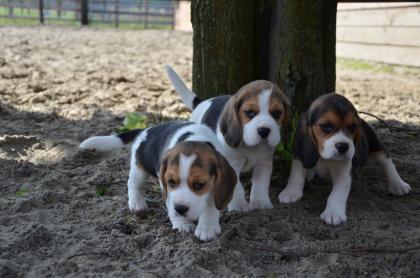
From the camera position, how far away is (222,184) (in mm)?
3734

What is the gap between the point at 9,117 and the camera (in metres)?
7.30

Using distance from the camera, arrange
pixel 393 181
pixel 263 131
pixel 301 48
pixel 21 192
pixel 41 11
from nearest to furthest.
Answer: pixel 263 131
pixel 21 192
pixel 393 181
pixel 301 48
pixel 41 11

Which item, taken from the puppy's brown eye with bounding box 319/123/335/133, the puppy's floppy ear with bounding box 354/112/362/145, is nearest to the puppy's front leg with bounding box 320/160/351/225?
the puppy's floppy ear with bounding box 354/112/362/145

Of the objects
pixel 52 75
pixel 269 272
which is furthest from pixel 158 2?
pixel 269 272

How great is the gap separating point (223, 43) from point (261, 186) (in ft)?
5.53

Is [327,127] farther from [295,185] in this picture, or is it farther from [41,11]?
[41,11]

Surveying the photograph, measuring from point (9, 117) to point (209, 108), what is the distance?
11.3ft

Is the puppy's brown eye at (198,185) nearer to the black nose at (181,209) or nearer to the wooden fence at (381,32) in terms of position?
the black nose at (181,209)

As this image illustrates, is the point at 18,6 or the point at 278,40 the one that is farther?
the point at 18,6

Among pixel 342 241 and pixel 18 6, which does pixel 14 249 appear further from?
pixel 18 6

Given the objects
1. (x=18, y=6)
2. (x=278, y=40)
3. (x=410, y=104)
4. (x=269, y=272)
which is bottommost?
(x=269, y=272)

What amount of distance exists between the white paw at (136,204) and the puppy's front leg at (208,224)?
2.17ft

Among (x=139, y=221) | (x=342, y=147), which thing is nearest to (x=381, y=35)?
(x=342, y=147)

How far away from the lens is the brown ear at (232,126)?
4.27m
